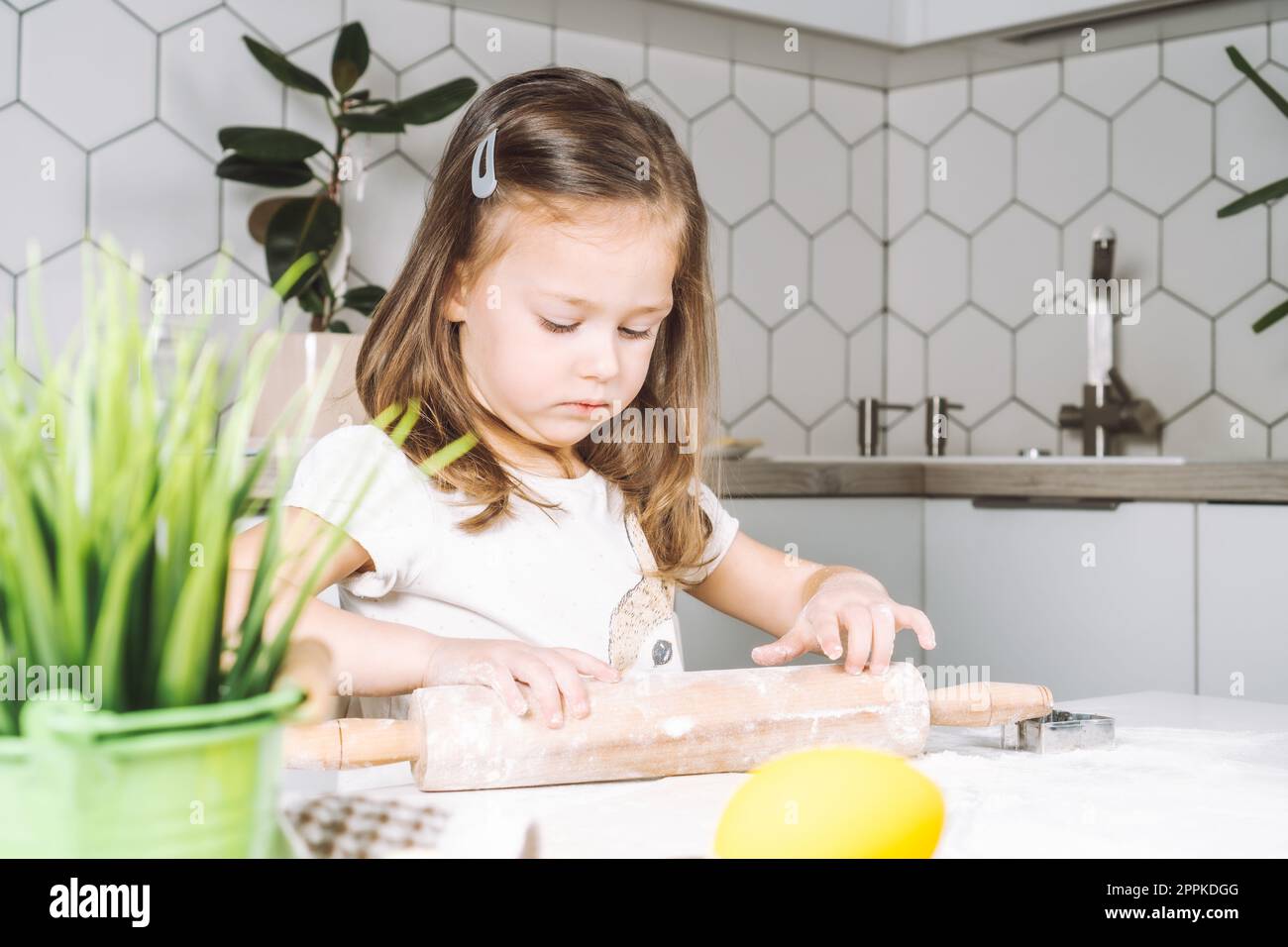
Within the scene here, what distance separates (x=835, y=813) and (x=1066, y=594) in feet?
5.07

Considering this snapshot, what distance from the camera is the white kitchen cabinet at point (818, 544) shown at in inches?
73.3

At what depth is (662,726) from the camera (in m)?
0.60

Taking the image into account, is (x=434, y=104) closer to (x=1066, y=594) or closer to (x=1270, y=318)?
(x=1066, y=594)

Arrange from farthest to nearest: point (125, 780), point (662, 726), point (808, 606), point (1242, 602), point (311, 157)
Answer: point (311, 157) < point (1242, 602) < point (808, 606) < point (662, 726) < point (125, 780)

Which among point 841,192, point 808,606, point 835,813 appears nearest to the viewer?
point 835,813

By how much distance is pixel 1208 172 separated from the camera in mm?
2277

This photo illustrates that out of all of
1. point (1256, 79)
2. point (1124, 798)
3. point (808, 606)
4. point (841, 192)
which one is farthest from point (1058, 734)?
point (841, 192)

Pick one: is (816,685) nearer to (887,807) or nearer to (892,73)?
(887,807)

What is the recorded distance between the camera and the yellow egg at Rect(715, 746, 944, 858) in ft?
1.44

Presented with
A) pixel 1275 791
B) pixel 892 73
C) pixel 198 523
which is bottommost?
pixel 1275 791

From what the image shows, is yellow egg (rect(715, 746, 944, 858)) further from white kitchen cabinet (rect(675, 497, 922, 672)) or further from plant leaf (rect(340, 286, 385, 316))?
plant leaf (rect(340, 286, 385, 316))
